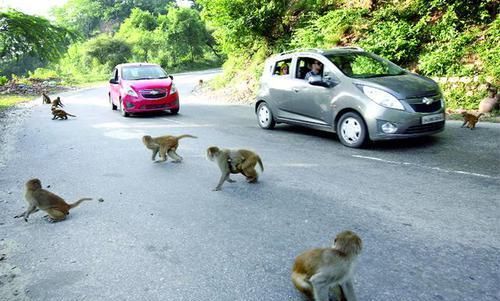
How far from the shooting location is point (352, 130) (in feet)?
27.8

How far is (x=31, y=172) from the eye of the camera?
7746 mm

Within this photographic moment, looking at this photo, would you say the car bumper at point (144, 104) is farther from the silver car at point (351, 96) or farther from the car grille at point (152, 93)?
the silver car at point (351, 96)

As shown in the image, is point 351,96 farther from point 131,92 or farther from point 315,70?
point 131,92

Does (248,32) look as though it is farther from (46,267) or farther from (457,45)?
(46,267)

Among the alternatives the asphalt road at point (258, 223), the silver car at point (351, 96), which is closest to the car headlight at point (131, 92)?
the silver car at point (351, 96)

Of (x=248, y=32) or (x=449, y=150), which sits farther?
(x=248, y=32)

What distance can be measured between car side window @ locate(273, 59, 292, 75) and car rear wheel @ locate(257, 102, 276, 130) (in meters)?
0.88

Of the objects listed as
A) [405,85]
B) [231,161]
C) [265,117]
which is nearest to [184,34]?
[265,117]

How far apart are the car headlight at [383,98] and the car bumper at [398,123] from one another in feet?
0.32

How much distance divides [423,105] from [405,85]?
499mm

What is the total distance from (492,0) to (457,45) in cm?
172

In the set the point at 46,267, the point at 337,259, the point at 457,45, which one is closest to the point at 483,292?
the point at 337,259

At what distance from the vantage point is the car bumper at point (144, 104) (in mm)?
14500

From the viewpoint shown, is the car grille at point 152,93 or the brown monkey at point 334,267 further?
the car grille at point 152,93
